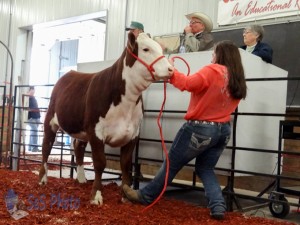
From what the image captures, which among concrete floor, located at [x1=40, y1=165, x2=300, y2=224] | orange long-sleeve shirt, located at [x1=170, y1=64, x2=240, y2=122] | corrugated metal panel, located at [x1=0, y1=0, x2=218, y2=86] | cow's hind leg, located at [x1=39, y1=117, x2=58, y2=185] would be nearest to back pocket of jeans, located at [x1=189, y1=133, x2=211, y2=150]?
orange long-sleeve shirt, located at [x1=170, y1=64, x2=240, y2=122]

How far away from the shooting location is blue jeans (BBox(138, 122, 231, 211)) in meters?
2.45

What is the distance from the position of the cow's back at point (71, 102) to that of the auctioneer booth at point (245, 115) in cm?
59

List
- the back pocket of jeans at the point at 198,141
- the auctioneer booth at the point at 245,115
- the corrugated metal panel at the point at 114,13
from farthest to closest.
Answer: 1. the corrugated metal panel at the point at 114,13
2. the auctioneer booth at the point at 245,115
3. the back pocket of jeans at the point at 198,141

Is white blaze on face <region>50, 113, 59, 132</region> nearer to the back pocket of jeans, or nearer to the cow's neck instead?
the cow's neck

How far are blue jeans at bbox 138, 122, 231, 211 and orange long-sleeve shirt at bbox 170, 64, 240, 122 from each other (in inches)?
3.0

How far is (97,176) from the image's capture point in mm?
2865

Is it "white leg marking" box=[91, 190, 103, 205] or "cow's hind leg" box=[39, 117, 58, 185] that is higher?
"cow's hind leg" box=[39, 117, 58, 185]

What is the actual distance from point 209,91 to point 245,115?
2.07 feet

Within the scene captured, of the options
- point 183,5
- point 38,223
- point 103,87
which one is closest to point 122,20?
point 183,5

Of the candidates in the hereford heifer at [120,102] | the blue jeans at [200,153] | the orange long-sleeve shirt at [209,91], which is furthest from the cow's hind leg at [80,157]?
the orange long-sleeve shirt at [209,91]

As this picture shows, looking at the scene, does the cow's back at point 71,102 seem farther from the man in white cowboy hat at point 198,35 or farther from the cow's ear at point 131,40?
the man in white cowboy hat at point 198,35

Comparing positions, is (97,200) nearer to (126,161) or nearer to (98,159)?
(98,159)

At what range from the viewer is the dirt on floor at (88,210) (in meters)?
2.29

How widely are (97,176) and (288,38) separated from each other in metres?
3.34
